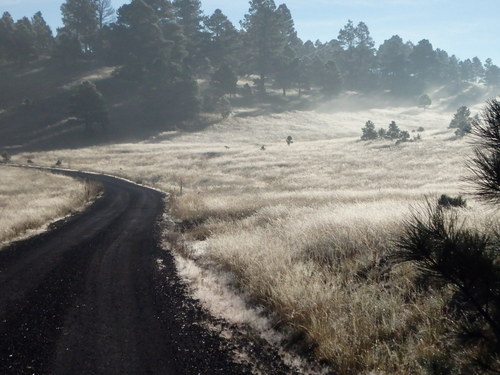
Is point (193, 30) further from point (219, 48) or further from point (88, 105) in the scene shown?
point (88, 105)

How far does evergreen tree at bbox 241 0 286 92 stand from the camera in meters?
91.7

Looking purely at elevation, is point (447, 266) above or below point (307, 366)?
above

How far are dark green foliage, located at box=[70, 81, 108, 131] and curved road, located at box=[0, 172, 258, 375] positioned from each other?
2262 inches

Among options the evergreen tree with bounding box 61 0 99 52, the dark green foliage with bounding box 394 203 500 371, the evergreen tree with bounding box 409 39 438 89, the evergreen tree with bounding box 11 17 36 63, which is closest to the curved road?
the dark green foliage with bounding box 394 203 500 371

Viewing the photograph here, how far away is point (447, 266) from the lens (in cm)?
305

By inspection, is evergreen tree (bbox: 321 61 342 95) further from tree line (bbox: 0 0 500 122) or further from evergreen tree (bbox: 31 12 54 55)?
evergreen tree (bbox: 31 12 54 55)

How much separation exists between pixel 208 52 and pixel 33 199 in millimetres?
78024

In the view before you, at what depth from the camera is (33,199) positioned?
21453 mm

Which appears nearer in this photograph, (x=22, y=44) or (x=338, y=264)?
(x=338, y=264)

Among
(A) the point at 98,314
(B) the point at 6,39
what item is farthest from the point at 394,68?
(A) the point at 98,314

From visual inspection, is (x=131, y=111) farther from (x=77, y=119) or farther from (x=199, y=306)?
(x=199, y=306)

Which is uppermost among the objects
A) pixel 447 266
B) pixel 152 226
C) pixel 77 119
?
pixel 77 119

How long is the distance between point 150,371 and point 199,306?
232 cm

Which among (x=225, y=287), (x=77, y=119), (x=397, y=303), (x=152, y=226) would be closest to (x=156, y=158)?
(x=77, y=119)
